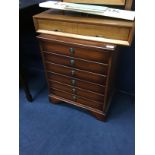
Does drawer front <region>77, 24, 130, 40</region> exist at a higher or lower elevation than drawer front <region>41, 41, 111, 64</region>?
higher

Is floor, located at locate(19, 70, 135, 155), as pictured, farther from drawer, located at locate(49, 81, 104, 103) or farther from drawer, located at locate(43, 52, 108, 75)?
drawer, located at locate(43, 52, 108, 75)

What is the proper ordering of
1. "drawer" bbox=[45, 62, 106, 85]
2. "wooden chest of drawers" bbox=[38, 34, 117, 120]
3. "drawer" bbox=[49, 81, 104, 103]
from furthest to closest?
"drawer" bbox=[49, 81, 104, 103] → "drawer" bbox=[45, 62, 106, 85] → "wooden chest of drawers" bbox=[38, 34, 117, 120]

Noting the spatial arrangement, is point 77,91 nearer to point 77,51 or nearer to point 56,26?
point 77,51

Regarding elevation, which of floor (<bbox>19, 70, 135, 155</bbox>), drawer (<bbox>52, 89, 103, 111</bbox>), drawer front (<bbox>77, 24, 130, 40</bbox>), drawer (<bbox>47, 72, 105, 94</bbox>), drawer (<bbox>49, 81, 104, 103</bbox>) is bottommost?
floor (<bbox>19, 70, 135, 155</bbox>)

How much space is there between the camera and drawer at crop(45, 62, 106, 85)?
45.6 inches

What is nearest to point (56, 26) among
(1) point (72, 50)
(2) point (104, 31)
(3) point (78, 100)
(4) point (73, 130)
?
(1) point (72, 50)

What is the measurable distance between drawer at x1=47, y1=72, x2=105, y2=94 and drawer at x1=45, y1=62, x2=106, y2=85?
0.04 m

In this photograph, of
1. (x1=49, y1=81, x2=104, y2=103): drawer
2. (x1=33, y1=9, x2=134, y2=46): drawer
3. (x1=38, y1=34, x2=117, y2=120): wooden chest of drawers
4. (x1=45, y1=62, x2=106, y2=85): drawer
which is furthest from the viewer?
(x1=49, y1=81, x2=104, y2=103): drawer

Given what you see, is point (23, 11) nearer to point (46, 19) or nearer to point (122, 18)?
point (46, 19)

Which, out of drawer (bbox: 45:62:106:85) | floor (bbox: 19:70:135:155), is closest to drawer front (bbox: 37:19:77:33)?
drawer (bbox: 45:62:106:85)

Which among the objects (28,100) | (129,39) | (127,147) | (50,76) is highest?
(129,39)

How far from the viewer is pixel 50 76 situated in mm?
1381

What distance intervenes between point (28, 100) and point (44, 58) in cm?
55
